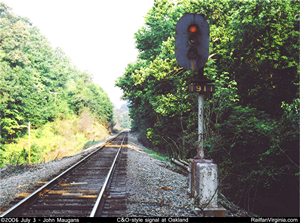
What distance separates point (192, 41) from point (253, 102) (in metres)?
6.58

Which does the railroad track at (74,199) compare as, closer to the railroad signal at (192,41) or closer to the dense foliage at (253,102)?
the dense foliage at (253,102)

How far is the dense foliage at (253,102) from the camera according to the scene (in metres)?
7.62

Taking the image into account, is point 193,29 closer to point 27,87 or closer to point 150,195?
point 150,195

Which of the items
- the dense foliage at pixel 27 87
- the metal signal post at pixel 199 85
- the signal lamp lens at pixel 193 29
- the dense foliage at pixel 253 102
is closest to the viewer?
the metal signal post at pixel 199 85

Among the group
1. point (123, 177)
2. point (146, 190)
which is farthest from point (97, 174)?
point (146, 190)

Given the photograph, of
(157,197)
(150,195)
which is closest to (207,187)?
(157,197)

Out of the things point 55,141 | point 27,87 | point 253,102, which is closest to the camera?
point 253,102

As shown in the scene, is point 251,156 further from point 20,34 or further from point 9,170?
point 20,34

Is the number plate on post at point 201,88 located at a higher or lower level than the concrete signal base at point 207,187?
higher

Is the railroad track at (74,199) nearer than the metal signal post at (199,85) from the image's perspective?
Yes

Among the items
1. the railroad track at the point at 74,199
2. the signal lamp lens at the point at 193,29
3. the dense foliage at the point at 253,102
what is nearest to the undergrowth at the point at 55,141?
the railroad track at the point at 74,199

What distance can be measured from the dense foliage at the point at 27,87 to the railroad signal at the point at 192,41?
26.8 metres

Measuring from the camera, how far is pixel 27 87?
110 feet

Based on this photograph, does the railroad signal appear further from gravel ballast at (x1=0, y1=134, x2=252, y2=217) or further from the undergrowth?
the undergrowth
